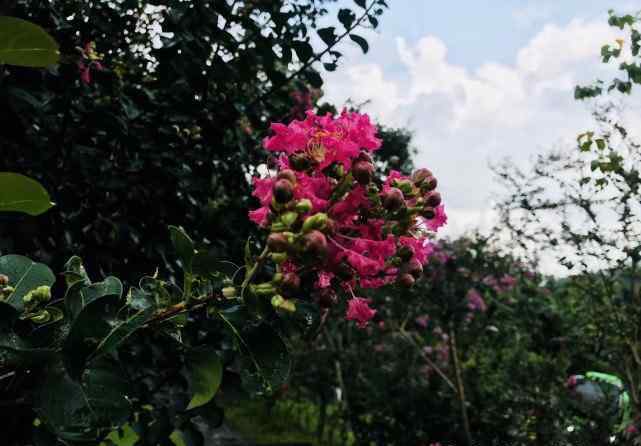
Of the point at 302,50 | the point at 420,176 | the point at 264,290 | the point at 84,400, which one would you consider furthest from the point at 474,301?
the point at 84,400

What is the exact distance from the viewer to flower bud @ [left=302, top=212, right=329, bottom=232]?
2.65 feet

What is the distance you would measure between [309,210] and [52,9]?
176 centimetres

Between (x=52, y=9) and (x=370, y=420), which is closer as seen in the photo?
(x=52, y=9)

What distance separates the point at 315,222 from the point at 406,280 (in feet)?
0.79

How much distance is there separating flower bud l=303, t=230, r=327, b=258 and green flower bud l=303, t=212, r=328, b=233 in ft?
0.05

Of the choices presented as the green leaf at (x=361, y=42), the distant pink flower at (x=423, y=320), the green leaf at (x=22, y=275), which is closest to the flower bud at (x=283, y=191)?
the green leaf at (x=22, y=275)

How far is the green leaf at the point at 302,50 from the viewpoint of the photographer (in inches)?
88.4

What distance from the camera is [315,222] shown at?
0.81 metres

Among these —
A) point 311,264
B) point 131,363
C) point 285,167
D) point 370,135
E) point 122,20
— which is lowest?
point 131,363

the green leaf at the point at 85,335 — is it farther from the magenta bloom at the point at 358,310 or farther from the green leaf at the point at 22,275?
the magenta bloom at the point at 358,310

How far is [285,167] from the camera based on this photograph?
0.98 metres

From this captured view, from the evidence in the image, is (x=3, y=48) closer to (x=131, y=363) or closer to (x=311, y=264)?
(x=311, y=264)

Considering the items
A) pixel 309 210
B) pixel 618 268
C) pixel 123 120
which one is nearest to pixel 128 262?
pixel 123 120

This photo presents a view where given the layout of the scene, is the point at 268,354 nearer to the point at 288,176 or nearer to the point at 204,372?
the point at 204,372
